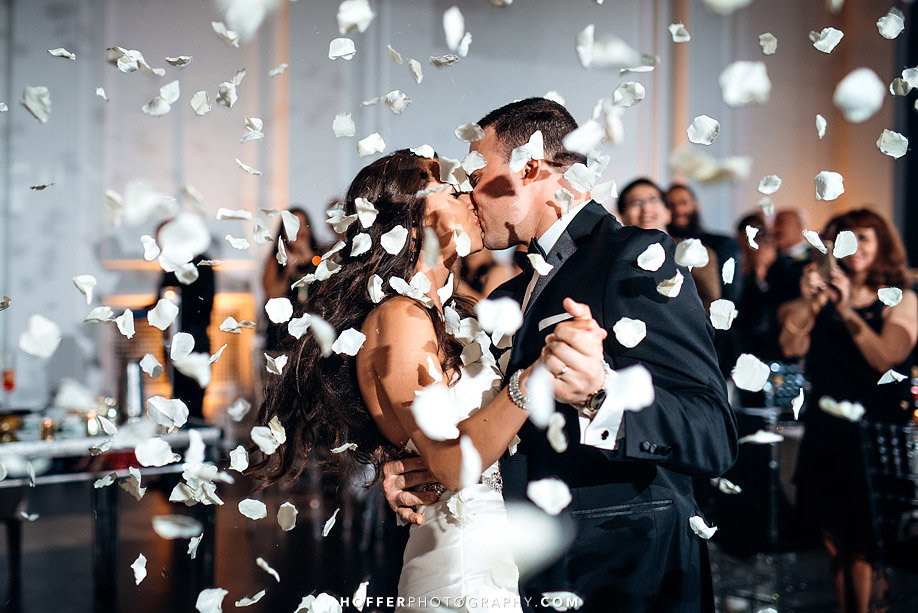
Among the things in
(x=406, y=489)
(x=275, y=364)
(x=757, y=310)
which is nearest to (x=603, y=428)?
(x=406, y=489)

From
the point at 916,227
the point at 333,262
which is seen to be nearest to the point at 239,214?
the point at 333,262

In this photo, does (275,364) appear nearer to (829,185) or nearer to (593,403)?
(593,403)

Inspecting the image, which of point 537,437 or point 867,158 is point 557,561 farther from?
point 867,158

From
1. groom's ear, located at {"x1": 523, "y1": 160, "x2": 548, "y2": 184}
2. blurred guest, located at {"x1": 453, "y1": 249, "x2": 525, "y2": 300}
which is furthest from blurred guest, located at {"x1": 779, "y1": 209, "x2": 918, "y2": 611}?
groom's ear, located at {"x1": 523, "y1": 160, "x2": 548, "y2": 184}

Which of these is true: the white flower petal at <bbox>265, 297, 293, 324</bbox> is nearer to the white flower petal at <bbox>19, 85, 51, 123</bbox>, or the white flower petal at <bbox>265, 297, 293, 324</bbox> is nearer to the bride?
the bride

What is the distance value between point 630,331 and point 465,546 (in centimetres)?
66

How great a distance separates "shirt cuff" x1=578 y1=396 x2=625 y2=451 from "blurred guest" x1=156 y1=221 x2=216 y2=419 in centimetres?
107

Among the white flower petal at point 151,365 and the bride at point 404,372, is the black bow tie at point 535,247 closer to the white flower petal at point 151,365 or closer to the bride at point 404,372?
the bride at point 404,372

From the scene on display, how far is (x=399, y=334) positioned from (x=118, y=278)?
4597mm

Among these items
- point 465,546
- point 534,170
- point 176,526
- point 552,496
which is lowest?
point 465,546

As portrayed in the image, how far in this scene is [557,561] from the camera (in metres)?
1.49

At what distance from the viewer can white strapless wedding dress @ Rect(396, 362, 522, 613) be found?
167 centimetres

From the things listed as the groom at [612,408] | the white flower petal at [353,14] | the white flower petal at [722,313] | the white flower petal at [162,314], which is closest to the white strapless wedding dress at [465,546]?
the groom at [612,408]

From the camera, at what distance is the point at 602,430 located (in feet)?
4.09
